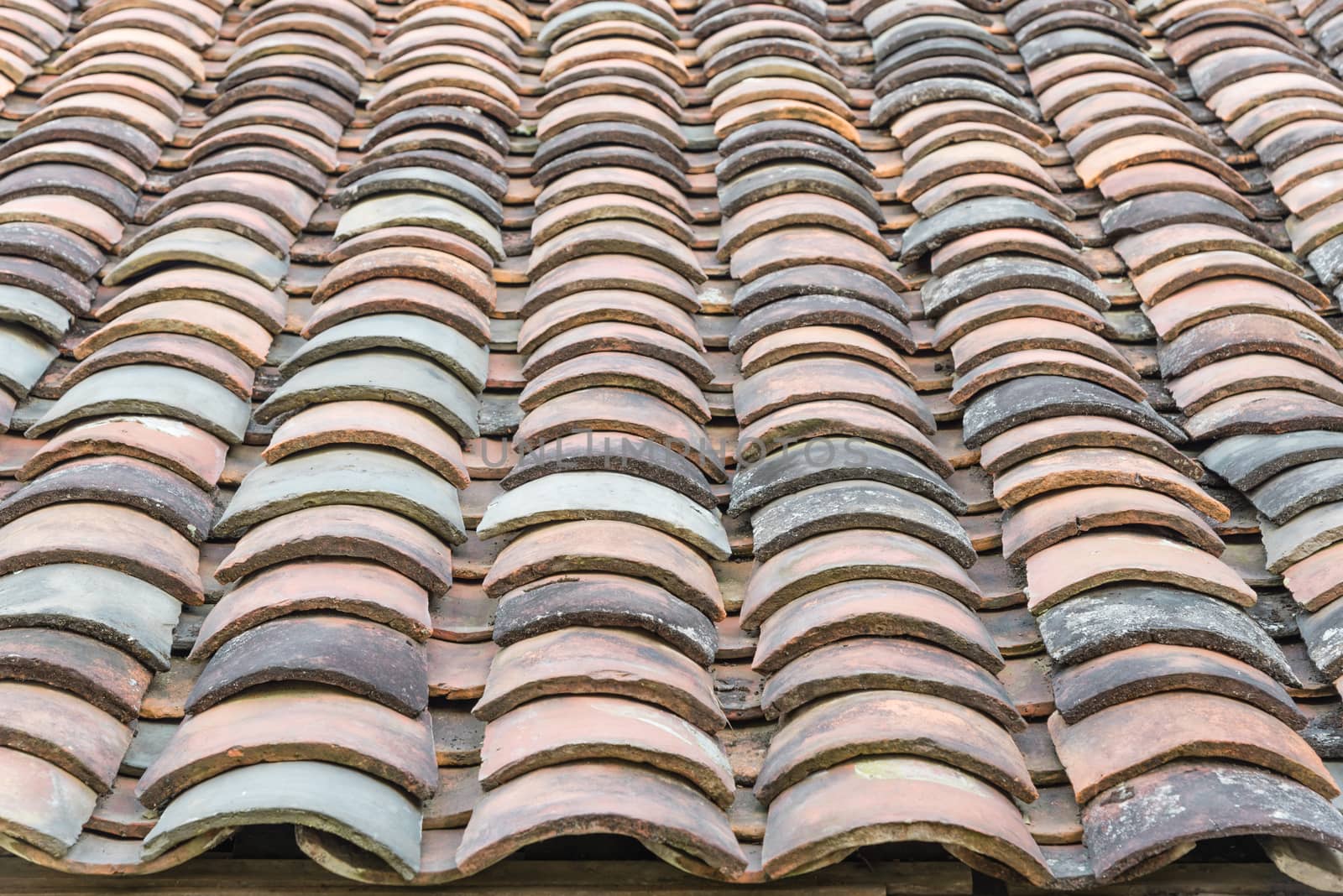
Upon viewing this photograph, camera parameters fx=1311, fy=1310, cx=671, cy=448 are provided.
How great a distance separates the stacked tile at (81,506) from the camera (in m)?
2.30

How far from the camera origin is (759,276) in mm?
3555

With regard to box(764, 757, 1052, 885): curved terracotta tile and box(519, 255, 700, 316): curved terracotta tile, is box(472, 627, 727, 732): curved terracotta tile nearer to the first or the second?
box(764, 757, 1052, 885): curved terracotta tile

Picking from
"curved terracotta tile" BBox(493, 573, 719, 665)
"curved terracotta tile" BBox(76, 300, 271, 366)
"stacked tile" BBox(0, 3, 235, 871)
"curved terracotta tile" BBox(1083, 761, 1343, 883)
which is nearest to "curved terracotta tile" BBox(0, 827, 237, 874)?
"stacked tile" BBox(0, 3, 235, 871)

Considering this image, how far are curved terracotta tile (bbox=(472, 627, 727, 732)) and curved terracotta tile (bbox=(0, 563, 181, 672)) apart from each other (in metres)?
0.68

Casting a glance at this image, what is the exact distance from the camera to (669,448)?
9.77ft

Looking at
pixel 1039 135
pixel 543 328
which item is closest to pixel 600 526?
pixel 543 328

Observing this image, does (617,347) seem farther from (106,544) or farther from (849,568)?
(106,544)

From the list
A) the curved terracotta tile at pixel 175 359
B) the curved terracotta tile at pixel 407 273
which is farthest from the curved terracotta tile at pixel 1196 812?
the curved terracotta tile at pixel 175 359

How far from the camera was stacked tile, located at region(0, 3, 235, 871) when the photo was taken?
2.30m

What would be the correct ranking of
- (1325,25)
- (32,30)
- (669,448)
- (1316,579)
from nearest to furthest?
(1316,579) < (669,448) < (32,30) < (1325,25)

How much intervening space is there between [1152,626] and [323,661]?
155 centimetres

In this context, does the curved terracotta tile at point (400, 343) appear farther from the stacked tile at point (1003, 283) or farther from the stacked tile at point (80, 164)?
the stacked tile at point (1003, 283)

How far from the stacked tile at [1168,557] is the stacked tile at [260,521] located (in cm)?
123

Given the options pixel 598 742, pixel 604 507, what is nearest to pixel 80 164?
pixel 604 507
